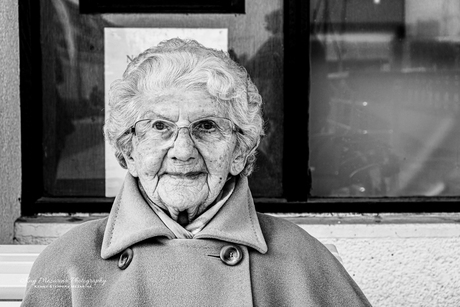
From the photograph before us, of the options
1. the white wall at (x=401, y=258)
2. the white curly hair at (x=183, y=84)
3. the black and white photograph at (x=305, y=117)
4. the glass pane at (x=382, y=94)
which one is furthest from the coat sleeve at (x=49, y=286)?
the glass pane at (x=382, y=94)

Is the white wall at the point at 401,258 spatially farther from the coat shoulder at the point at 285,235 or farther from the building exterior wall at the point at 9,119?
the building exterior wall at the point at 9,119

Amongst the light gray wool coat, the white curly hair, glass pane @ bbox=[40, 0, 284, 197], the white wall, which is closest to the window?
glass pane @ bbox=[40, 0, 284, 197]

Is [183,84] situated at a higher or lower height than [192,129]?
higher

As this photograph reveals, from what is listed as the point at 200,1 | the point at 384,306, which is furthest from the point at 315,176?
the point at 200,1

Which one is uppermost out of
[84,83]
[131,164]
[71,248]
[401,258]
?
[84,83]

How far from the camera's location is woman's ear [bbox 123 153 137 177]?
8.00 feet

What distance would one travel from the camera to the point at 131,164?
2.46 meters

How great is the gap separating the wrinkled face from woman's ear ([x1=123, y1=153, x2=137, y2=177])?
5 centimetres

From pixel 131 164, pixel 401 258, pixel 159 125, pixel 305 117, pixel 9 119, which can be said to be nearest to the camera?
pixel 159 125

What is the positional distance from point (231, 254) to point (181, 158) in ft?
1.24

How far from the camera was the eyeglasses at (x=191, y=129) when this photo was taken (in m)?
2.33

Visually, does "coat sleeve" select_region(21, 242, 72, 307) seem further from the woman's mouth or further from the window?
the window

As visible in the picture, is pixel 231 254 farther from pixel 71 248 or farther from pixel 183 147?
pixel 71 248

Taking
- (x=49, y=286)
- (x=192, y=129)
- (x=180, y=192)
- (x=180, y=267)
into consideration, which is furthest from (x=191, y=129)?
(x=49, y=286)
